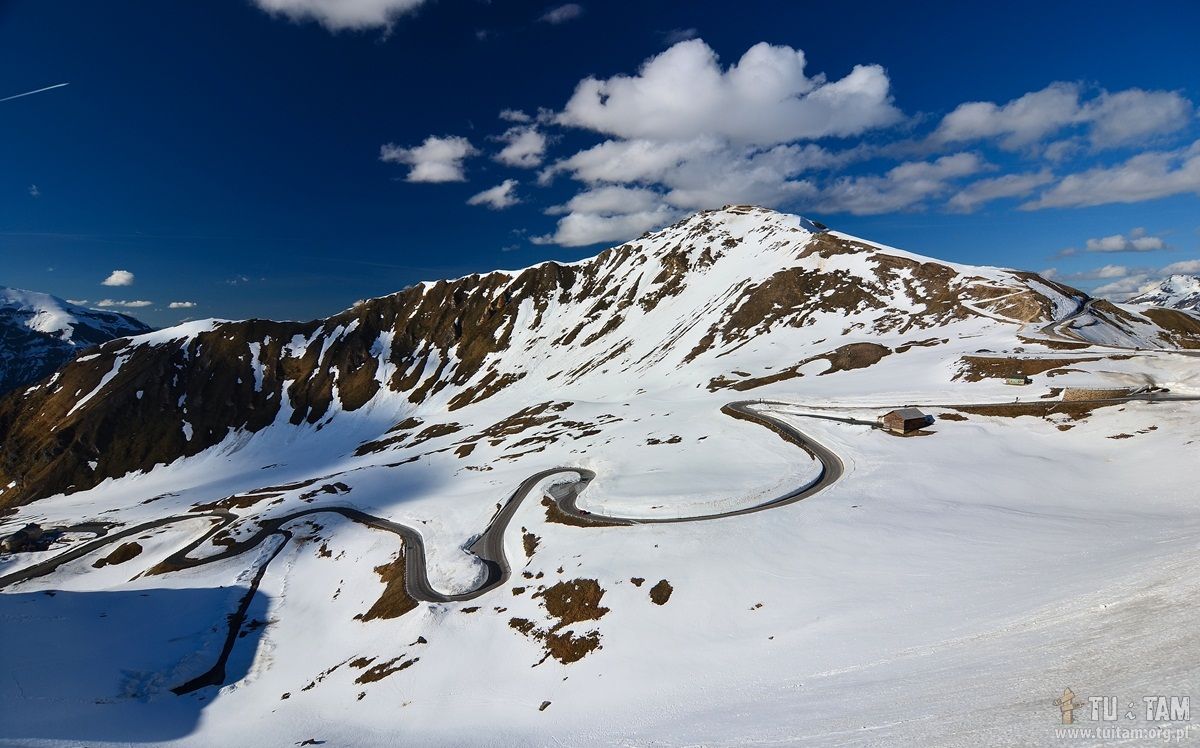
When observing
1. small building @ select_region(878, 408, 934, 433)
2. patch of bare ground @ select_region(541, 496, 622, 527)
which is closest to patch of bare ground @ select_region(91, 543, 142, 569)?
patch of bare ground @ select_region(541, 496, 622, 527)

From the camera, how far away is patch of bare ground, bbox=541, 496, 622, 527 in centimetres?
5533

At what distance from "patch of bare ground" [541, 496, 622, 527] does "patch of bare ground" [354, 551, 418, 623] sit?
1773 centimetres

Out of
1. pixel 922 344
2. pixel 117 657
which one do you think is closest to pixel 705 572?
pixel 117 657

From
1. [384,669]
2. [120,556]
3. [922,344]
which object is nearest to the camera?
[384,669]

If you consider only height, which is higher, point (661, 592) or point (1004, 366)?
point (1004, 366)

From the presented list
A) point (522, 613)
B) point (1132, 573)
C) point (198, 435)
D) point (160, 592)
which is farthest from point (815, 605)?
point (198, 435)

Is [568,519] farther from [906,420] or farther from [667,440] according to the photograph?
[906,420]

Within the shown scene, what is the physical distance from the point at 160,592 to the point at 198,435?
538ft

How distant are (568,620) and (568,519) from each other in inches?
747

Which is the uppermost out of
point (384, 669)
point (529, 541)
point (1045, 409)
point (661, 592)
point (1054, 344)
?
point (1054, 344)

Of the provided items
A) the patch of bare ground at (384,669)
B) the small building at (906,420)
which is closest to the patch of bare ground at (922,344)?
the small building at (906,420)

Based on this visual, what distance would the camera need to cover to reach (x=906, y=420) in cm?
6306

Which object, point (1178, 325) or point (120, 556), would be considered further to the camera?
point (1178, 325)

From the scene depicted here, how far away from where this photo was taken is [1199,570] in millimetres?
20312
